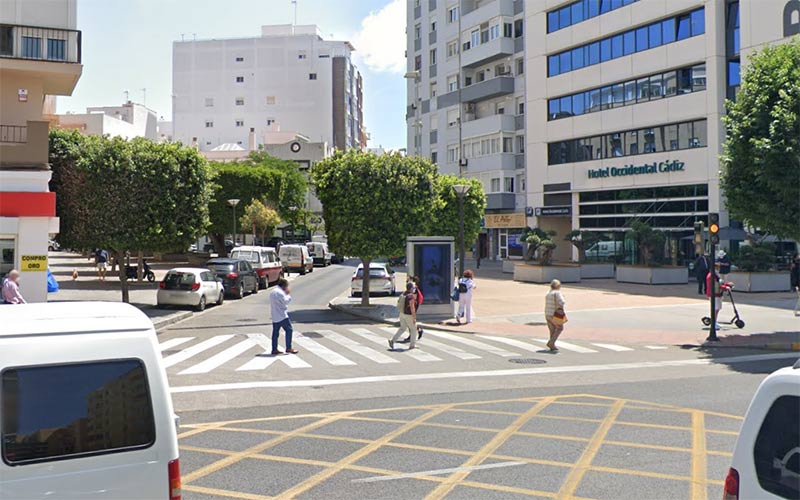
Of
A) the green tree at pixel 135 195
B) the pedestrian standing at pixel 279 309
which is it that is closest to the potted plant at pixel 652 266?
the green tree at pixel 135 195

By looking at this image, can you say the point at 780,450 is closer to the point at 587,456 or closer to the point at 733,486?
the point at 733,486

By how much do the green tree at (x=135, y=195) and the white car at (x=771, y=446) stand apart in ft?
67.6

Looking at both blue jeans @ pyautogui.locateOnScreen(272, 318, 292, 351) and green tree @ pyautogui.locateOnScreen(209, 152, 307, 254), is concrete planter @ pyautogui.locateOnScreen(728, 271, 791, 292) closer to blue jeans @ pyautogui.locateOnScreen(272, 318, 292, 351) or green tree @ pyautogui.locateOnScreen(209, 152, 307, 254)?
blue jeans @ pyautogui.locateOnScreen(272, 318, 292, 351)

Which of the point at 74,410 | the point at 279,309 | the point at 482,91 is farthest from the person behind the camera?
the point at 482,91

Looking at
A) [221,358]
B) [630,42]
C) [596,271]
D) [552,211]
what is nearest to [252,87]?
[552,211]

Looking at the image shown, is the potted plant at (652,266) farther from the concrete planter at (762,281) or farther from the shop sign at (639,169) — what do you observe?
the shop sign at (639,169)

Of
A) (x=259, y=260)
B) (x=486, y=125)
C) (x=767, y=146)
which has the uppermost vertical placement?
(x=486, y=125)

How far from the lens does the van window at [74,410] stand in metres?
4.20

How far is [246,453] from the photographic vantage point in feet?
26.4

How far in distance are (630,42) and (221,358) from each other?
37.8 m

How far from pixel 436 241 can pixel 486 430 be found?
1372cm

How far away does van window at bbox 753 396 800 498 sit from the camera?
364 centimetres

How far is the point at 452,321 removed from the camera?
21969 millimetres

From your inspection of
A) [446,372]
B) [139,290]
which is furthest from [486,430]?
[139,290]
